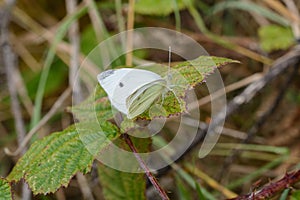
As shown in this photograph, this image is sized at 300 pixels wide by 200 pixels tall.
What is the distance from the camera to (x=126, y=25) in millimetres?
1912

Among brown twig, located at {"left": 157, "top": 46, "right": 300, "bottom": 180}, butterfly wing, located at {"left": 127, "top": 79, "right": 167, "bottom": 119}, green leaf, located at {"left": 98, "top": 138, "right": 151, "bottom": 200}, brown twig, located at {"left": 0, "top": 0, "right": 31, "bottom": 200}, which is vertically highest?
brown twig, located at {"left": 0, "top": 0, "right": 31, "bottom": 200}

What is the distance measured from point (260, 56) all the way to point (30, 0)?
3.35 feet

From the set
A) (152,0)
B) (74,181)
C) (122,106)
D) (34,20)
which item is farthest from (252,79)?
(34,20)

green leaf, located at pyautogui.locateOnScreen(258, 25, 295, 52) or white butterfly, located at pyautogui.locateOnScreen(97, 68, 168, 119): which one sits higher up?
white butterfly, located at pyautogui.locateOnScreen(97, 68, 168, 119)

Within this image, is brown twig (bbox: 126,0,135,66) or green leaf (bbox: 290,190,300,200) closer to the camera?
green leaf (bbox: 290,190,300,200)

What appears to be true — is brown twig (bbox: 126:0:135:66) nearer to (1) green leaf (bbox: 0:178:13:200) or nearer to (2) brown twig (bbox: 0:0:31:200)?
(2) brown twig (bbox: 0:0:31:200)

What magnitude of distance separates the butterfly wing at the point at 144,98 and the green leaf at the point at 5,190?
0.77 feet

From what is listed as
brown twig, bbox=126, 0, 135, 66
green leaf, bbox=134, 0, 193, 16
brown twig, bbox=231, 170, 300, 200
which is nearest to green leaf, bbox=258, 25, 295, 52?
green leaf, bbox=134, 0, 193, 16

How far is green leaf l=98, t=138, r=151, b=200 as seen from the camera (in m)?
1.02

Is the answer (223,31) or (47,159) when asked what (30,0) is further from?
(47,159)

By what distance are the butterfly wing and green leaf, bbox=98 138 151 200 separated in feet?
0.50

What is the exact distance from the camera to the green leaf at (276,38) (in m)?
1.72

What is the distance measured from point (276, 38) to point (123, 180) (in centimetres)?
93

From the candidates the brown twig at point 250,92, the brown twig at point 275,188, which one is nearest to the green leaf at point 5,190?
the brown twig at point 275,188
